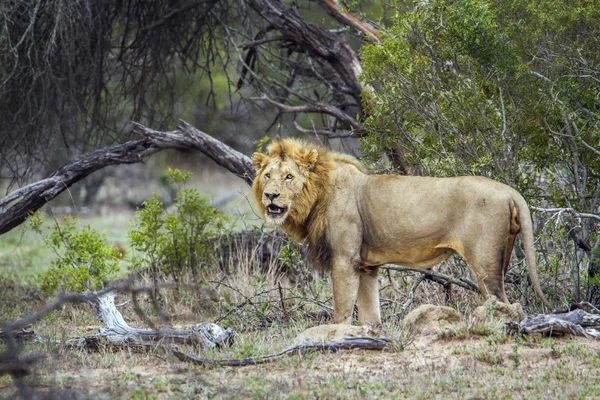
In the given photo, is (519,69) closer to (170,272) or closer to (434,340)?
(434,340)

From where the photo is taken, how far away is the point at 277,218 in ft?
21.9

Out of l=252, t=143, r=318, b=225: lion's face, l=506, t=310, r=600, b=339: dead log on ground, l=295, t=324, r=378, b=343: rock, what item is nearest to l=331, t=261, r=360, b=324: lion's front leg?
l=295, t=324, r=378, b=343: rock

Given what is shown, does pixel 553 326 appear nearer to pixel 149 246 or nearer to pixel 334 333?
pixel 334 333

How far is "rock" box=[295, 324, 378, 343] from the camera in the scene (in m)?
6.11

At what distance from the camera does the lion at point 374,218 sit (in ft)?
19.9

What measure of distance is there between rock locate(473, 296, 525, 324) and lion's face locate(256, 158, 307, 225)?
5.48 ft

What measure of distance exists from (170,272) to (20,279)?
9.29 feet

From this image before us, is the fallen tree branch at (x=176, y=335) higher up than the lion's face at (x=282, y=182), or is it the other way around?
the lion's face at (x=282, y=182)

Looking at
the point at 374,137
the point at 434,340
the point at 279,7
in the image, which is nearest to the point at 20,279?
the point at 279,7

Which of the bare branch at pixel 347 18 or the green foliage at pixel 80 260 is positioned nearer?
the green foliage at pixel 80 260

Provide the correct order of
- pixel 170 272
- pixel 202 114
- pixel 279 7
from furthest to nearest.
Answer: pixel 202 114 → pixel 279 7 → pixel 170 272

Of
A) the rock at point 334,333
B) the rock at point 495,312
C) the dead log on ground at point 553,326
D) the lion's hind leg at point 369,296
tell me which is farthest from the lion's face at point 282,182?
the dead log on ground at point 553,326

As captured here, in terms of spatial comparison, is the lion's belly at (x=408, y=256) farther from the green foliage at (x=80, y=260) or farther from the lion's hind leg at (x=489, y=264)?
the green foliage at (x=80, y=260)

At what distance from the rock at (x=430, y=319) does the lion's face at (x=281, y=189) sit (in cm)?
127
